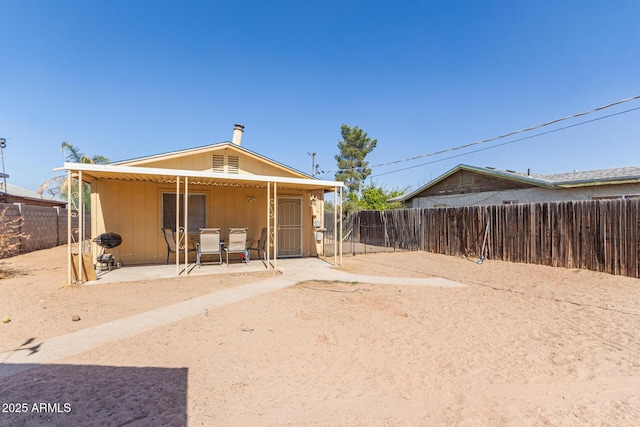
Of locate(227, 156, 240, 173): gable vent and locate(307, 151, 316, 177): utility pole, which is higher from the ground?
locate(307, 151, 316, 177): utility pole

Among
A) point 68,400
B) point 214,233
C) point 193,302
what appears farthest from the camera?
point 214,233

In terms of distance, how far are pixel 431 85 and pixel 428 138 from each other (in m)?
6.75

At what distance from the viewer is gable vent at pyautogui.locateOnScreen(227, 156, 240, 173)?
9852 millimetres

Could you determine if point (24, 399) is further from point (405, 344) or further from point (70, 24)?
point (70, 24)

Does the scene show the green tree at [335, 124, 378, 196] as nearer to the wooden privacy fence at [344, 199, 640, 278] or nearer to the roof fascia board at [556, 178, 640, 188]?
the wooden privacy fence at [344, 199, 640, 278]

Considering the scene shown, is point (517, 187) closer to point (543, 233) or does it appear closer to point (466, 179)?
point (466, 179)

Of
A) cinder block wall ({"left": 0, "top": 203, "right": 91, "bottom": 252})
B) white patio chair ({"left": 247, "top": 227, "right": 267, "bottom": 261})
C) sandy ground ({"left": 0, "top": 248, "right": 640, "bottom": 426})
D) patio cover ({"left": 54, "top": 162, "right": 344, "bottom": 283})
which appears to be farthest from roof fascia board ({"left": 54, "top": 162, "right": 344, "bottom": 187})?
cinder block wall ({"left": 0, "top": 203, "right": 91, "bottom": 252})

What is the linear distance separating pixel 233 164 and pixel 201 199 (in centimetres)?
151

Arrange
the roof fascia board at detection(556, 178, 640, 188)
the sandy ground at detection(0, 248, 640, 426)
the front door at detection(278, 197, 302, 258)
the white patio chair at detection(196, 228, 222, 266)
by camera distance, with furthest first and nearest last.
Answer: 1. the roof fascia board at detection(556, 178, 640, 188)
2. the front door at detection(278, 197, 302, 258)
3. the white patio chair at detection(196, 228, 222, 266)
4. the sandy ground at detection(0, 248, 640, 426)

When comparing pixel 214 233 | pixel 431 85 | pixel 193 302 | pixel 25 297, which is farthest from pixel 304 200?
pixel 431 85

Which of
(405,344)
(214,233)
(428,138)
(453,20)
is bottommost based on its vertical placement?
(405,344)

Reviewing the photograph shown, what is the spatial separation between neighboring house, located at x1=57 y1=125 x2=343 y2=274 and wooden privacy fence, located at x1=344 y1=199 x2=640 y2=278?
5468 mm

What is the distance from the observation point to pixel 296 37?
14289mm

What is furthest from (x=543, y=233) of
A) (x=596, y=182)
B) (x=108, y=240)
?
(x=108, y=240)
